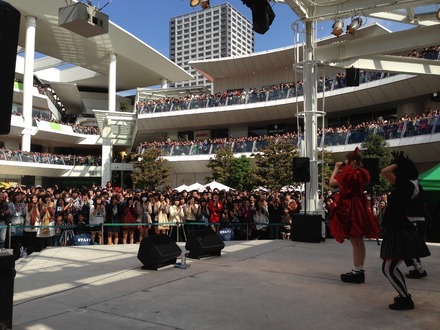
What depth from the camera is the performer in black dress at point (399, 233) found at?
4605 mm

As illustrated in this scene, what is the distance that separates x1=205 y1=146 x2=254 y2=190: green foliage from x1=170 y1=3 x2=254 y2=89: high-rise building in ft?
Result: 371

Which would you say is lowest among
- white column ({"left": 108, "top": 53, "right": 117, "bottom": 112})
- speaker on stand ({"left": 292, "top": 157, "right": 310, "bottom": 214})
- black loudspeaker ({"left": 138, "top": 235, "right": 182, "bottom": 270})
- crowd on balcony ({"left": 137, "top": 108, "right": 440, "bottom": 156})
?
black loudspeaker ({"left": 138, "top": 235, "right": 182, "bottom": 270})

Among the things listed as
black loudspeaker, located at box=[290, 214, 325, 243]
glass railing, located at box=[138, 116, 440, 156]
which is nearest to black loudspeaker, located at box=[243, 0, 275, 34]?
black loudspeaker, located at box=[290, 214, 325, 243]

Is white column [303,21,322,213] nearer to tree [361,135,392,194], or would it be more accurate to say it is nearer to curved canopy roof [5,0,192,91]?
tree [361,135,392,194]

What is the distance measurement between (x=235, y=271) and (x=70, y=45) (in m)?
39.4

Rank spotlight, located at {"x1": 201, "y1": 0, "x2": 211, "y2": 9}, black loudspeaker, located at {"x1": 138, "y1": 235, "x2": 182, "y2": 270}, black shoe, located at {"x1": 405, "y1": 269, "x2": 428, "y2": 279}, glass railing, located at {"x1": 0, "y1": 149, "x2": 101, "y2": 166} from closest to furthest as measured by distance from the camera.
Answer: black shoe, located at {"x1": 405, "y1": 269, "x2": 428, "y2": 279} → black loudspeaker, located at {"x1": 138, "y1": 235, "x2": 182, "y2": 270} → spotlight, located at {"x1": 201, "y1": 0, "x2": 211, "y2": 9} → glass railing, located at {"x1": 0, "y1": 149, "x2": 101, "y2": 166}

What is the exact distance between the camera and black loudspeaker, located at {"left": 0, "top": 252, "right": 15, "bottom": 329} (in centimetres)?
366

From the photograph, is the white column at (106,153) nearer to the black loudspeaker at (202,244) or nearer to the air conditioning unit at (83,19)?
the air conditioning unit at (83,19)

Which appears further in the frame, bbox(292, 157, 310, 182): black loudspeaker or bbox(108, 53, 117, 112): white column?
bbox(108, 53, 117, 112): white column

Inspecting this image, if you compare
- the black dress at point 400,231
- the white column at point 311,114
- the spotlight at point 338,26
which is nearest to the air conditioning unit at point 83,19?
the white column at point 311,114

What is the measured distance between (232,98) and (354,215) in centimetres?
3032

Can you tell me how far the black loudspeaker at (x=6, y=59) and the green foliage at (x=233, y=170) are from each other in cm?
2474

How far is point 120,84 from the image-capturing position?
55.2 metres

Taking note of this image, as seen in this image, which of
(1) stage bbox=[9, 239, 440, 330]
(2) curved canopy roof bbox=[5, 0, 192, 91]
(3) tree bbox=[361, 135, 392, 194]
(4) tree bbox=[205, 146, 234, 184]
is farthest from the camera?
(2) curved canopy roof bbox=[5, 0, 192, 91]
